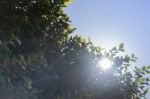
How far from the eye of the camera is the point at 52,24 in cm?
1181

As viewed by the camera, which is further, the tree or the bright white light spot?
the bright white light spot

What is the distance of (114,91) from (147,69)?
1729mm

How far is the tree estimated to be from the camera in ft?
32.1

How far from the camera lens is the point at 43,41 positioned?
11000 mm

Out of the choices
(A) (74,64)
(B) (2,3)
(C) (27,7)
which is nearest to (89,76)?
(A) (74,64)

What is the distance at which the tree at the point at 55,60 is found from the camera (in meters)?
9.79

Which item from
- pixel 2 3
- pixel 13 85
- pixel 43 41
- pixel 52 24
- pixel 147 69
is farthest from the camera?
pixel 147 69

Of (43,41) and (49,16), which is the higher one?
(49,16)

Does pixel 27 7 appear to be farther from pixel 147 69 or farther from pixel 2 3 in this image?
pixel 147 69

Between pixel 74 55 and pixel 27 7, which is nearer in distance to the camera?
pixel 27 7

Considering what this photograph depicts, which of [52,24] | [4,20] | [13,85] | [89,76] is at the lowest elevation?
[13,85]

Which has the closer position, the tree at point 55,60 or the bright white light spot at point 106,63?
the tree at point 55,60

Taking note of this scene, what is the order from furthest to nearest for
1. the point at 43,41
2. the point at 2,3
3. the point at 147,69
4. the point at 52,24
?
the point at 147,69 < the point at 52,24 < the point at 43,41 < the point at 2,3

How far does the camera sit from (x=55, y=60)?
11898mm
